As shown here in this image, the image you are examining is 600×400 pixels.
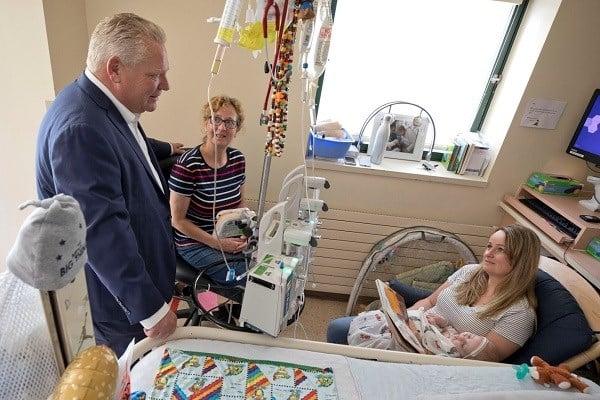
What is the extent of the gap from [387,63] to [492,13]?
2.32ft

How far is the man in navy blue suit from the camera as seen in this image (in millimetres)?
920

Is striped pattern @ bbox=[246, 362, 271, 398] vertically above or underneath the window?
underneath

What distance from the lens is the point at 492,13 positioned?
2.30m

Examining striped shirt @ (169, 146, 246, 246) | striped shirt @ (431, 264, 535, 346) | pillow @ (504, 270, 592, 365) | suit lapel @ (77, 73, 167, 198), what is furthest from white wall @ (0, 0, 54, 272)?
pillow @ (504, 270, 592, 365)

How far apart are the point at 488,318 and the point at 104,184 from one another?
5.02ft

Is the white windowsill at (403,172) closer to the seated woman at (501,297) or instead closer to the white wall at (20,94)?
the seated woman at (501,297)

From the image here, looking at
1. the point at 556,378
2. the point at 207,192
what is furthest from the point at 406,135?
the point at 556,378

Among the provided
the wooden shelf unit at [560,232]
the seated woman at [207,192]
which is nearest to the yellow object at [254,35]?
the seated woman at [207,192]

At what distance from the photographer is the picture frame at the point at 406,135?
2480 mm

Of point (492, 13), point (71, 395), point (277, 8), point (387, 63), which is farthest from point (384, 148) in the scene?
point (71, 395)

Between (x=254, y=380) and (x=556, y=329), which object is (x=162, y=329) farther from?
(x=556, y=329)

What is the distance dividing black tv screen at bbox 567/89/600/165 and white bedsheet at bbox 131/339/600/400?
147 cm

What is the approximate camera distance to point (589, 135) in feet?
6.97

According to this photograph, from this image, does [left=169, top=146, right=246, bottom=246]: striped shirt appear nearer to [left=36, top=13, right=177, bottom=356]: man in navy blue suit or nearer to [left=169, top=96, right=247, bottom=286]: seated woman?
[left=169, top=96, right=247, bottom=286]: seated woman
